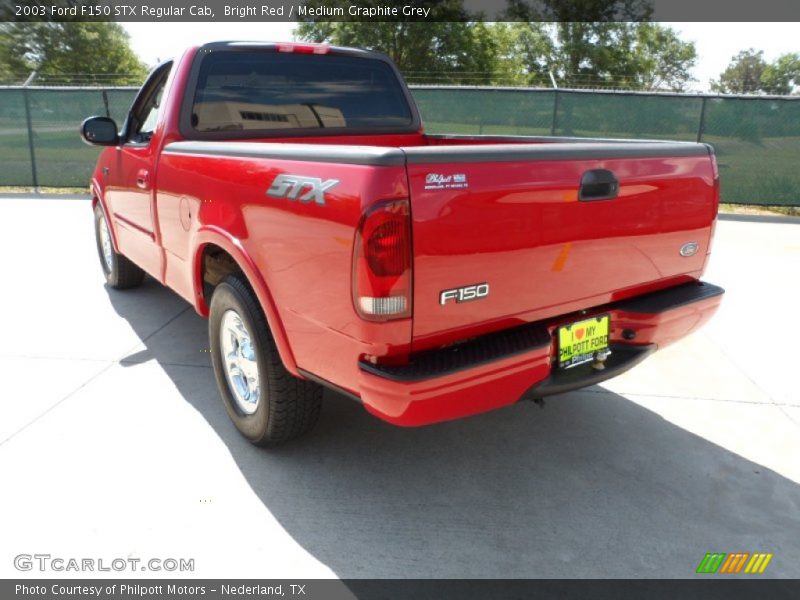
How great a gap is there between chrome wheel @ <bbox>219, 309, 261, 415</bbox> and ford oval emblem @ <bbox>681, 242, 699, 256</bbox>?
205 centimetres

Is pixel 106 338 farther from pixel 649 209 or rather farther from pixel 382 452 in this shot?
pixel 649 209

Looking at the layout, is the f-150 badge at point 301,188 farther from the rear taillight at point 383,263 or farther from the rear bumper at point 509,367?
the rear bumper at point 509,367

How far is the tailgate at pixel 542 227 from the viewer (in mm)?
2219

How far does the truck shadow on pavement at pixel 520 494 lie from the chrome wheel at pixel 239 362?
0.73 ft

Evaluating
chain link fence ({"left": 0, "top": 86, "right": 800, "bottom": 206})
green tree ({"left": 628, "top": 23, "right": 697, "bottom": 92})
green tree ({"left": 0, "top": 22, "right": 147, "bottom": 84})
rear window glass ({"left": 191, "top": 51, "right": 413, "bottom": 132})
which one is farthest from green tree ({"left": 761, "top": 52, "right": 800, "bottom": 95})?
rear window glass ({"left": 191, "top": 51, "right": 413, "bottom": 132})

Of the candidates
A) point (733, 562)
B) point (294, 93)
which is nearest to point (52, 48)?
point (294, 93)

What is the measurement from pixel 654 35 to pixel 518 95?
181ft

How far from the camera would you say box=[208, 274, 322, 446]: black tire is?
2812 millimetres

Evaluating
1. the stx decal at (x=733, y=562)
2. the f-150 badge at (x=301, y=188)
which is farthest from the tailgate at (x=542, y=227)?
the stx decal at (x=733, y=562)

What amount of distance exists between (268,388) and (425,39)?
41.7m

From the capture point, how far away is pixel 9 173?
12.7 meters

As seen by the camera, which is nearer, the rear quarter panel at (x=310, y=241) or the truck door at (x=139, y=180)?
the rear quarter panel at (x=310, y=241)

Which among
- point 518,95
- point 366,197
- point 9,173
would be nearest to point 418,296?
point 366,197

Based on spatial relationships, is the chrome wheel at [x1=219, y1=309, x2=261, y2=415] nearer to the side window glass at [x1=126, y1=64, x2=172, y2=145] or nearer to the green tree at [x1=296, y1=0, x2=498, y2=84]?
the side window glass at [x1=126, y1=64, x2=172, y2=145]
